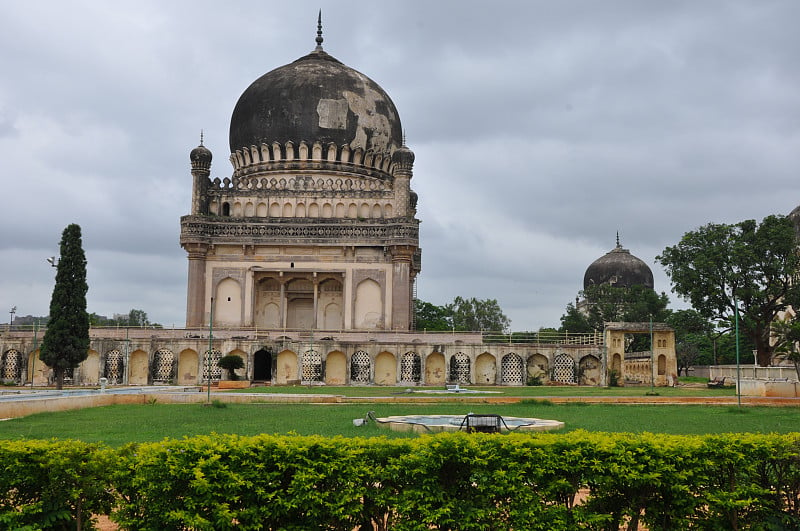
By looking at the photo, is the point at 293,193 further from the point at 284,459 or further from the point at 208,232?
the point at 284,459

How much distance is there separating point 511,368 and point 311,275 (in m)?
12.3

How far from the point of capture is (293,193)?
1775 inches

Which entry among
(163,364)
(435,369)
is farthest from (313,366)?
(163,364)

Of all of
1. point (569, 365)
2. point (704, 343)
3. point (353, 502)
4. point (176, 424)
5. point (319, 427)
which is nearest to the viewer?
point (353, 502)

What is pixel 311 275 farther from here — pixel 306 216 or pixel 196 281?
pixel 196 281

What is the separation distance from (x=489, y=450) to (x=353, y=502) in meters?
1.18

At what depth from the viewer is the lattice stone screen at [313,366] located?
37812 millimetres

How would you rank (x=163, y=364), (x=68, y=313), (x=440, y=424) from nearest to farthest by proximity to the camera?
1. (x=440, y=424)
2. (x=68, y=313)
3. (x=163, y=364)

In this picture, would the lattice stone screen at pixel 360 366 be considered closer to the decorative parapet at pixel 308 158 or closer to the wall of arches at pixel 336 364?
the wall of arches at pixel 336 364

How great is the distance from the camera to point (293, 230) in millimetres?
43781

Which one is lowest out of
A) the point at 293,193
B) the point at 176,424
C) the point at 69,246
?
the point at 176,424

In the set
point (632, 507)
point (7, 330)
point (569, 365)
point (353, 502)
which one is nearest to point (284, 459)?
point (353, 502)

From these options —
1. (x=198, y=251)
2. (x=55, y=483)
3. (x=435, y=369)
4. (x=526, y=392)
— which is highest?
(x=198, y=251)

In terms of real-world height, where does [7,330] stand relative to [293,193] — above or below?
below
